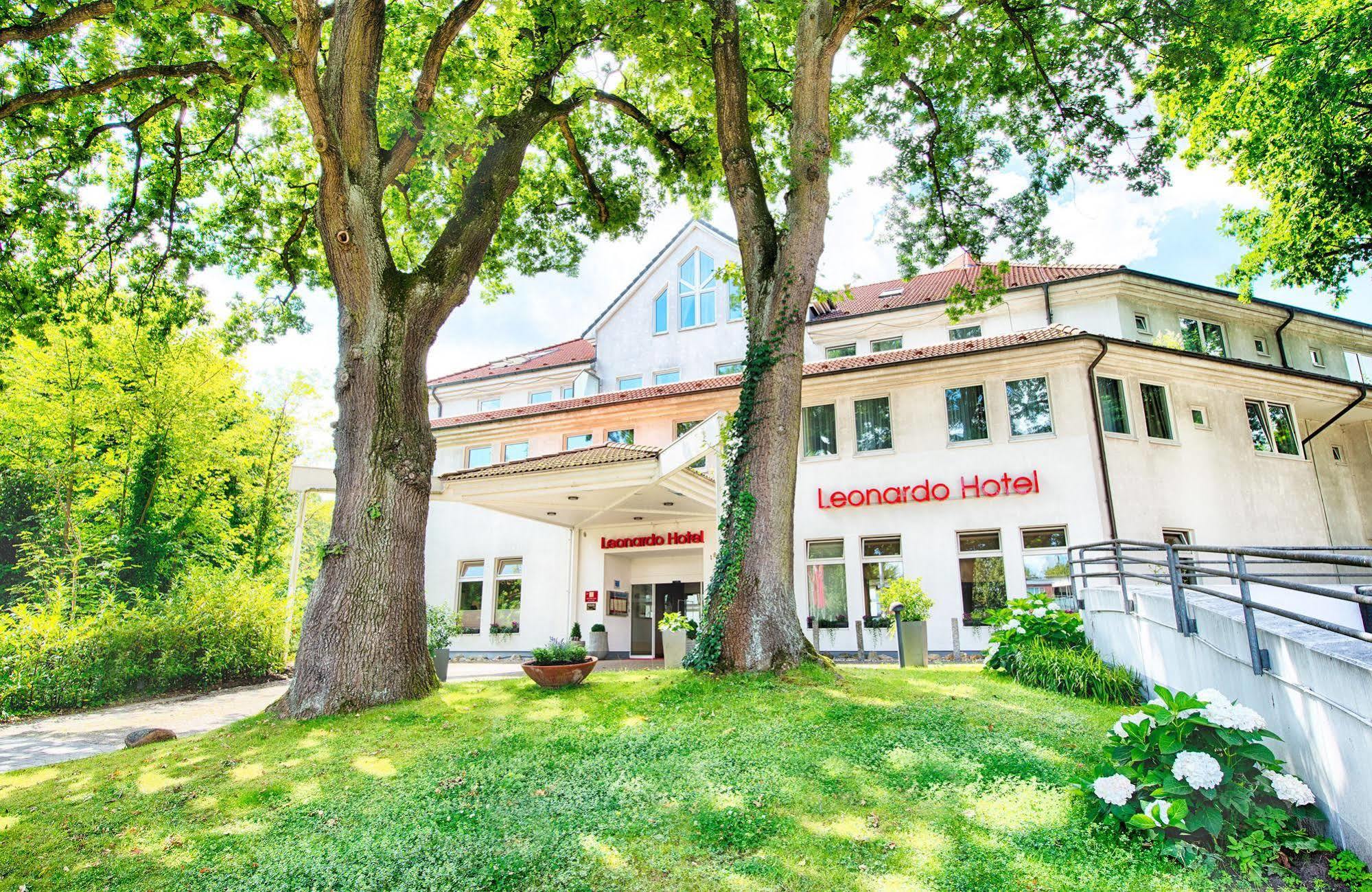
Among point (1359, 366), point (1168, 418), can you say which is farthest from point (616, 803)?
point (1359, 366)

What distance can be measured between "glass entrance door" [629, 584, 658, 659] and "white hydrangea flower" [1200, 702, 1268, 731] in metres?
16.9

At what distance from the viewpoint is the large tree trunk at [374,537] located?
7.63m

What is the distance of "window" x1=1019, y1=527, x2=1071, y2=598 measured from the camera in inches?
585

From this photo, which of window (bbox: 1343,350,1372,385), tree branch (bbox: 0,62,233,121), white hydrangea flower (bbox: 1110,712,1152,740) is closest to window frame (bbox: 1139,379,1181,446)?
window (bbox: 1343,350,1372,385)

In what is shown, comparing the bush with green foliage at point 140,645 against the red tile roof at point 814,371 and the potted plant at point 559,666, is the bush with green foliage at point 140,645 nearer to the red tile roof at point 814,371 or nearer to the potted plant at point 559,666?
the potted plant at point 559,666

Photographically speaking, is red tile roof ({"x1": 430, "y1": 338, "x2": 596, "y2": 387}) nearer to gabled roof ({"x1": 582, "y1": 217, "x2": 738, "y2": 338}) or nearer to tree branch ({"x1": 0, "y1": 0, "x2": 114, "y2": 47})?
gabled roof ({"x1": 582, "y1": 217, "x2": 738, "y2": 338})

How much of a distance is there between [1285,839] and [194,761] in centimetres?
758

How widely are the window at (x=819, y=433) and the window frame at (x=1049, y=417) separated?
141 inches

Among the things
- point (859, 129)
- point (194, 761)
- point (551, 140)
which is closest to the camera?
point (194, 761)

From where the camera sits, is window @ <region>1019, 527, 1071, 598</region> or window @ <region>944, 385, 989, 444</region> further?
window @ <region>944, 385, 989, 444</region>

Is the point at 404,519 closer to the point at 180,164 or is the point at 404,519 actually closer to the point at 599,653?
the point at 180,164

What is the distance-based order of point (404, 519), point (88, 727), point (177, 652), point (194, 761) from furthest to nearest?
point (177, 652) → point (88, 727) → point (404, 519) → point (194, 761)

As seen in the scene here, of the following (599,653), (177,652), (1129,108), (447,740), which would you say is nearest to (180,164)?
(177,652)

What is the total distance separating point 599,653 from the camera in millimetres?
18234
